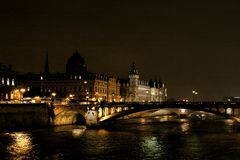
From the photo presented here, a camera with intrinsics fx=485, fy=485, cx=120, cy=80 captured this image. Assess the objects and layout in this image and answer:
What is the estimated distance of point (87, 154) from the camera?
54.2 metres

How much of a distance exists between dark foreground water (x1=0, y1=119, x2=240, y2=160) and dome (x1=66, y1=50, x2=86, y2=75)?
307ft

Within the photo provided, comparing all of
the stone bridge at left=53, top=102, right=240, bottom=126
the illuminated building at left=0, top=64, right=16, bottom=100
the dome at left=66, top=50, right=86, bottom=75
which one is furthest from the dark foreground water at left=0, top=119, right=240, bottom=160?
the dome at left=66, top=50, right=86, bottom=75

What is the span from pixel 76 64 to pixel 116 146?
11214 centimetres

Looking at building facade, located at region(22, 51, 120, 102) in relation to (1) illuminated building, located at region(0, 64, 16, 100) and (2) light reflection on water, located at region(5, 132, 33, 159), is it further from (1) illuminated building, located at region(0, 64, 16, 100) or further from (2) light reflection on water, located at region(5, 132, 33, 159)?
(2) light reflection on water, located at region(5, 132, 33, 159)

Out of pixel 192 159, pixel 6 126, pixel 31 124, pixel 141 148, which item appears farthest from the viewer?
pixel 31 124

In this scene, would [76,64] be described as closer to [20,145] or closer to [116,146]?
[116,146]

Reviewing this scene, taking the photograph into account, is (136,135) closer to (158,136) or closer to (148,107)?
(158,136)

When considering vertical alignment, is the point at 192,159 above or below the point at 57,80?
below

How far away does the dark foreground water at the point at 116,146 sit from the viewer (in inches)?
2088

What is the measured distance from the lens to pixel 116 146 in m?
60.7

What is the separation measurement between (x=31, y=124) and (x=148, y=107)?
885 inches

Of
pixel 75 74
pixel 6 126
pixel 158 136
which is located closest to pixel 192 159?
pixel 158 136

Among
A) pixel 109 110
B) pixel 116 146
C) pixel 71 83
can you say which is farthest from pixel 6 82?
pixel 116 146

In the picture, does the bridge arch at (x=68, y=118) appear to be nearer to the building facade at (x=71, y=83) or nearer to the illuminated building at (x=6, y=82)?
the illuminated building at (x=6, y=82)
